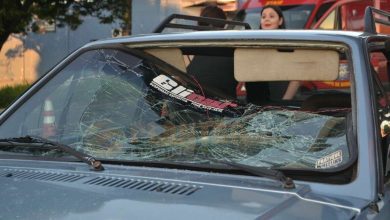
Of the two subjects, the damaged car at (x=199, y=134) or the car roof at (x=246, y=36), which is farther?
the car roof at (x=246, y=36)

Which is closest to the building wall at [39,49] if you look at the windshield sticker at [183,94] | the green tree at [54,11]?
the green tree at [54,11]

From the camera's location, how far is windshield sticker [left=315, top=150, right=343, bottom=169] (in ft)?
Result: 7.58

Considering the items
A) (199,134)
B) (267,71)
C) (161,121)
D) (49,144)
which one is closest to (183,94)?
(161,121)

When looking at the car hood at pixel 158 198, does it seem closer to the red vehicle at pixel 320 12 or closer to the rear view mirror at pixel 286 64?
the rear view mirror at pixel 286 64

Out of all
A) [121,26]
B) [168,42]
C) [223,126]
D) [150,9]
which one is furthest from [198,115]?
[121,26]

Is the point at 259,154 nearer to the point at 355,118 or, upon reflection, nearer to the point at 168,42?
the point at 355,118

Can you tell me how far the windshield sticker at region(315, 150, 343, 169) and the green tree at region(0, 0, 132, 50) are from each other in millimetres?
13518

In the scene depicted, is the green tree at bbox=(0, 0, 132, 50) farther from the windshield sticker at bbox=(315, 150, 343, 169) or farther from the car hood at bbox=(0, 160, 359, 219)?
the windshield sticker at bbox=(315, 150, 343, 169)

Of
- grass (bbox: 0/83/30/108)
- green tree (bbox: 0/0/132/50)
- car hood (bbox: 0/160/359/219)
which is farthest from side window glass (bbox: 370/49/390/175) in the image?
green tree (bbox: 0/0/132/50)

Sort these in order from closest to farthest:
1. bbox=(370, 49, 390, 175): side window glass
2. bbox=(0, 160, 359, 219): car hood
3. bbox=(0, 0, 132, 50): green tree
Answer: bbox=(0, 160, 359, 219): car hood → bbox=(370, 49, 390, 175): side window glass → bbox=(0, 0, 132, 50): green tree

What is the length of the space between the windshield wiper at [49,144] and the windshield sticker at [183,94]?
0.59 metres

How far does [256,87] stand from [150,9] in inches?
549

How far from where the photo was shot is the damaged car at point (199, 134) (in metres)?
2.03

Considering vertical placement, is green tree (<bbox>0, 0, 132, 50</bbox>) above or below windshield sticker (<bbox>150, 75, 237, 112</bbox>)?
above
